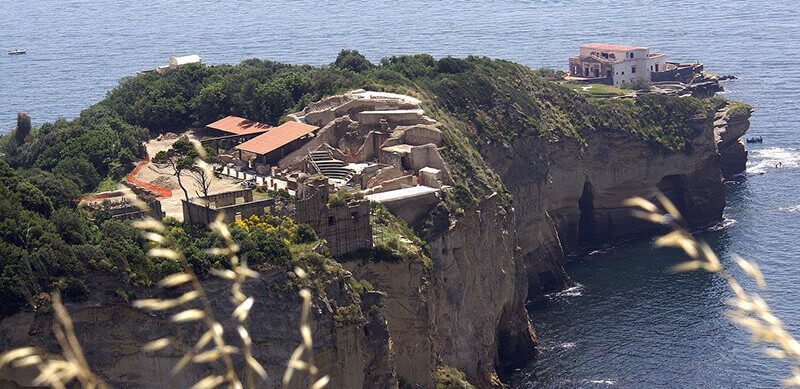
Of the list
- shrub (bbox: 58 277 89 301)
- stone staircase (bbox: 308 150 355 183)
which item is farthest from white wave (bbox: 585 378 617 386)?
shrub (bbox: 58 277 89 301)

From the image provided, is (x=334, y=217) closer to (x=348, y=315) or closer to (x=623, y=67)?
(x=348, y=315)

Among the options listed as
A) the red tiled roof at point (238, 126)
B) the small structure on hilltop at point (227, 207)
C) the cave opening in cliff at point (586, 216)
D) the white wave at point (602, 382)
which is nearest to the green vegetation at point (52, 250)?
the small structure on hilltop at point (227, 207)

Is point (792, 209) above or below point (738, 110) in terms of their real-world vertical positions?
below

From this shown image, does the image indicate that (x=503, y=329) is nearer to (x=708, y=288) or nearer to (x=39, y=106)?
(x=708, y=288)

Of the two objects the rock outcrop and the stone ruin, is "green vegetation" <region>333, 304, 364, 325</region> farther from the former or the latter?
the rock outcrop

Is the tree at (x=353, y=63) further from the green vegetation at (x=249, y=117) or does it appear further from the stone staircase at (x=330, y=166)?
the stone staircase at (x=330, y=166)

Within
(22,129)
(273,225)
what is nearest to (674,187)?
(22,129)
